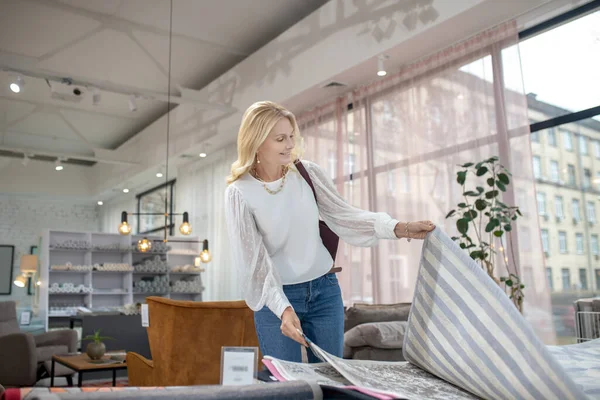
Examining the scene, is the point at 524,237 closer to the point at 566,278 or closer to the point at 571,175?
the point at 566,278

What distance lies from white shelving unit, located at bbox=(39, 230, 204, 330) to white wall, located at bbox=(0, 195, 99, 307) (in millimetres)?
3616

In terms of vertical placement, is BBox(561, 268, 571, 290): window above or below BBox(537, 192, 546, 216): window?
below

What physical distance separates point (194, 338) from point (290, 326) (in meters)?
2.10

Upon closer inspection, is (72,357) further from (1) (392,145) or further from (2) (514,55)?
(2) (514,55)

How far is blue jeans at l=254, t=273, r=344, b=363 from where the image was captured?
1568mm

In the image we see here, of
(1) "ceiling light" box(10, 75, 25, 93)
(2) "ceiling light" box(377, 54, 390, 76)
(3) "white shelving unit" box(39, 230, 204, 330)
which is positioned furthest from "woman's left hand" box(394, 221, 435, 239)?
(3) "white shelving unit" box(39, 230, 204, 330)

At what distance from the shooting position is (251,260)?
1576 millimetres

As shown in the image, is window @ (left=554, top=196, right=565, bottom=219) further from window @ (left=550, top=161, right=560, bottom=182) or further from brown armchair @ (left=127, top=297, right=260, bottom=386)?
brown armchair @ (left=127, top=297, right=260, bottom=386)

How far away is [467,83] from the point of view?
17.3ft

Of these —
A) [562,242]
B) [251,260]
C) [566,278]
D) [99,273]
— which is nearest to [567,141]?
[562,242]

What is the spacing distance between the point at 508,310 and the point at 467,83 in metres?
4.60

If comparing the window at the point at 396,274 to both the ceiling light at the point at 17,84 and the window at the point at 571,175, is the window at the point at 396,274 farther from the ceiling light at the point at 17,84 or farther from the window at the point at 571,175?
the ceiling light at the point at 17,84

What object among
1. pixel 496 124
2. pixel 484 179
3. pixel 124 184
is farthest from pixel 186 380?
pixel 124 184

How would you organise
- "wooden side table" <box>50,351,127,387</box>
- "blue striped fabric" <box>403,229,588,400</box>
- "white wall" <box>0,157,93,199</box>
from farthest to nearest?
"white wall" <box>0,157,93,199</box>
"wooden side table" <box>50,351,127,387</box>
"blue striped fabric" <box>403,229,588,400</box>
